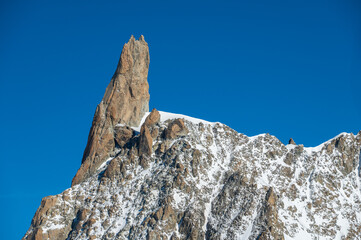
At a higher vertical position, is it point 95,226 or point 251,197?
point 251,197

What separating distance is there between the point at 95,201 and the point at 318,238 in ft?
232

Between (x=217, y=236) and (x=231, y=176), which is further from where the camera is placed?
(x=231, y=176)

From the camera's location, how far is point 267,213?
606 feet

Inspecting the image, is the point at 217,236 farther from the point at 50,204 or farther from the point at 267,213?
the point at 50,204

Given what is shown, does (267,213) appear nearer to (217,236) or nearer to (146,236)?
(217,236)

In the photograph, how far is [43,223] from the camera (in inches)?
7279

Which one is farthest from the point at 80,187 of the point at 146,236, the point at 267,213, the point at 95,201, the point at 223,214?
the point at 267,213

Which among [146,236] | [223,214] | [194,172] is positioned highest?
[194,172]

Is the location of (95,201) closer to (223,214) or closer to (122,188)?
(122,188)

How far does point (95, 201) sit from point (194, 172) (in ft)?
109

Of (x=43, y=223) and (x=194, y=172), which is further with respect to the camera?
(x=194, y=172)

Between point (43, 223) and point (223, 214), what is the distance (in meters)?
55.5

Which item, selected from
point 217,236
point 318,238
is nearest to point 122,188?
point 217,236

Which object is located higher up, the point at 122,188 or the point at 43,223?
the point at 122,188
